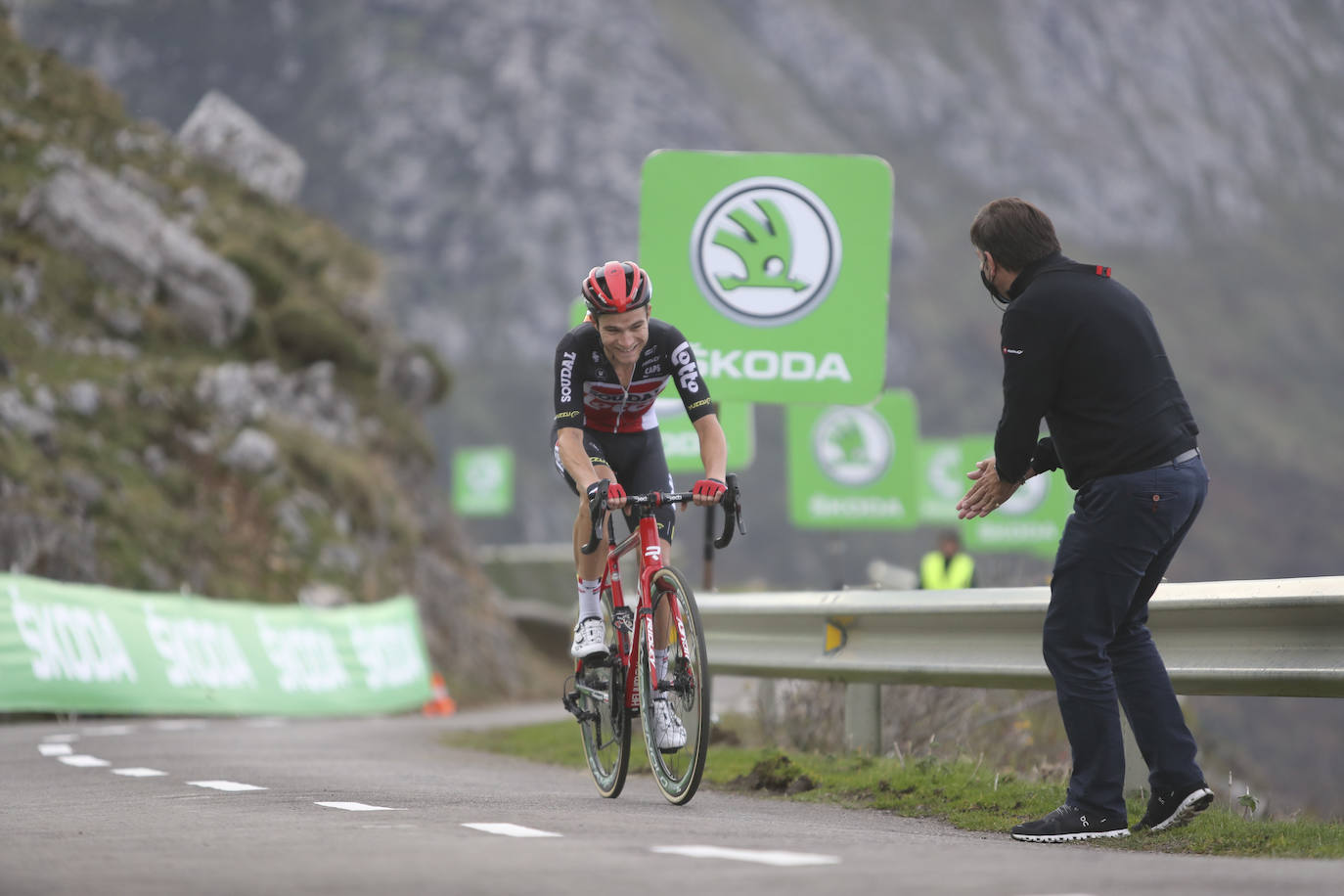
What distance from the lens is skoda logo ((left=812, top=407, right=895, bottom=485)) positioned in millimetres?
22531

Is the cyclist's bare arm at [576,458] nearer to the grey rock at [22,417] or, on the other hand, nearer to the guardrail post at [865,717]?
the guardrail post at [865,717]

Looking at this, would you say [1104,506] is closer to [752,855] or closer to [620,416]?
[752,855]

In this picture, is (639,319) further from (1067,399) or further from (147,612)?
(147,612)

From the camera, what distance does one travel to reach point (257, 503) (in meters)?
26.8

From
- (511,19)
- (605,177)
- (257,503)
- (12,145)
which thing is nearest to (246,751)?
(257,503)

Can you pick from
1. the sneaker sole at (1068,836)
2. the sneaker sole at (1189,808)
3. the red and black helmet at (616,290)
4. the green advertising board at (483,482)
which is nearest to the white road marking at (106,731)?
the red and black helmet at (616,290)

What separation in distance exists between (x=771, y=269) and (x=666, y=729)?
482cm

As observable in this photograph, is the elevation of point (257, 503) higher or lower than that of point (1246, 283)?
lower

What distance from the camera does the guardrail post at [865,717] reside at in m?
9.73

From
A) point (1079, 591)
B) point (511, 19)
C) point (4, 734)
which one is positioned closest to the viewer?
point (1079, 591)

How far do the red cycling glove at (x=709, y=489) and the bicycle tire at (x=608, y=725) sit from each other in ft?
3.40

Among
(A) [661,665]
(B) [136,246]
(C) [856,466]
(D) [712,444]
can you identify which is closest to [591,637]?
(A) [661,665]

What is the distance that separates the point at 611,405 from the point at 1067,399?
2320 mm

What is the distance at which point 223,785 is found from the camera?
9164 mm
